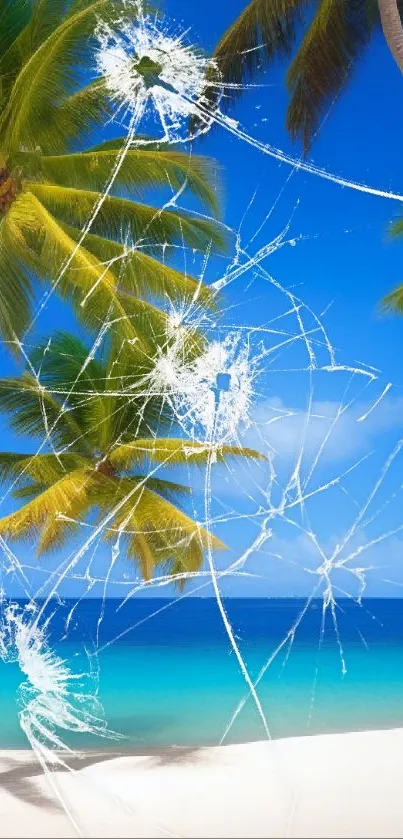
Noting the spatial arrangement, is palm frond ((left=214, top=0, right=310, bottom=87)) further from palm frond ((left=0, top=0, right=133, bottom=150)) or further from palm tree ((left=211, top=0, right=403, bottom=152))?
palm frond ((left=0, top=0, right=133, bottom=150))

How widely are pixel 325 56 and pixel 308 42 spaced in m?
0.15

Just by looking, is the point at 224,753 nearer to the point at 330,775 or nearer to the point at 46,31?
the point at 330,775

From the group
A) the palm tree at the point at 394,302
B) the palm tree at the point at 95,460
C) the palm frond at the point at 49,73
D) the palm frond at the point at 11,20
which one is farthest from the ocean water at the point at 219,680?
the palm frond at the point at 11,20

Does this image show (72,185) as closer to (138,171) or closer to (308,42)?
(138,171)

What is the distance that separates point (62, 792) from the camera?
396cm

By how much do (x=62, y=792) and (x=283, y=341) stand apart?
219 cm

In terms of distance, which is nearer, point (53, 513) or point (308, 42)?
point (308, 42)

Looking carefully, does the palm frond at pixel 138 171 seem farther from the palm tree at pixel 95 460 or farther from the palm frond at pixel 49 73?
the palm tree at pixel 95 460

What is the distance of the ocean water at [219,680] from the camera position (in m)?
9.63

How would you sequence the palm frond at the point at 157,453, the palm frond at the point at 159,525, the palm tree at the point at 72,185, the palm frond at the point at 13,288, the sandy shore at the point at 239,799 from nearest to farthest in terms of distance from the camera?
the sandy shore at the point at 239,799
the palm tree at the point at 72,185
the palm frond at the point at 13,288
the palm frond at the point at 157,453
the palm frond at the point at 159,525

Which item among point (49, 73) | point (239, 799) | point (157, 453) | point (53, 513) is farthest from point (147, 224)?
point (239, 799)

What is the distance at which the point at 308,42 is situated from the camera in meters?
6.18

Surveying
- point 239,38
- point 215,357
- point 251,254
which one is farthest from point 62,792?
point 239,38

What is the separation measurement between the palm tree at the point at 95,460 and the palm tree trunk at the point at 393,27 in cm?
306
